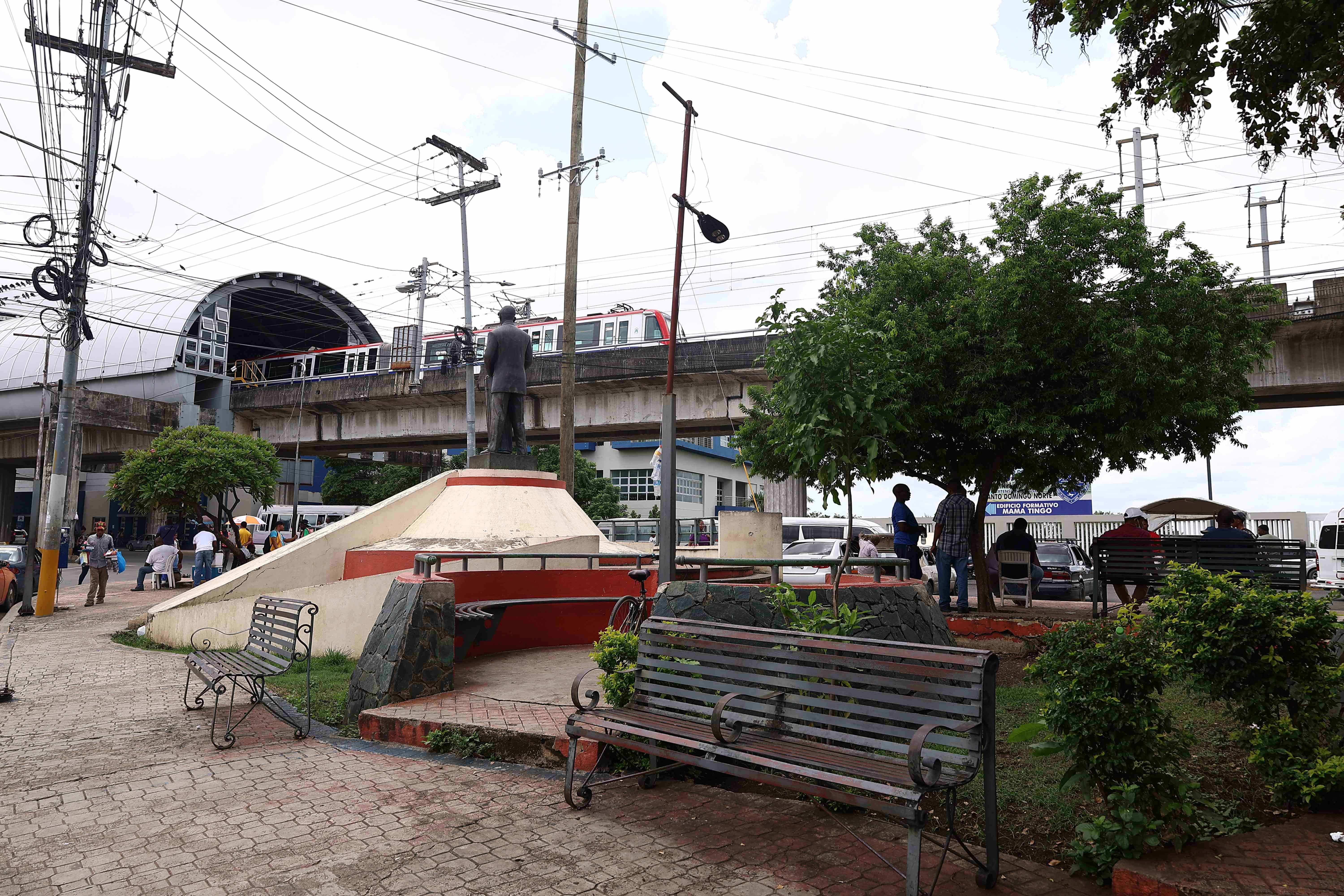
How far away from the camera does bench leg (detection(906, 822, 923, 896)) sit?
3.02 meters

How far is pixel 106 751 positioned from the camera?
5727 millimetres

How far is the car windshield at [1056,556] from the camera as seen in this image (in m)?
18.8

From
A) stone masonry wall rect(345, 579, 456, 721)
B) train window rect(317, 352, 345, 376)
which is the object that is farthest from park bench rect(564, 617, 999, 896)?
train window rect(317, 352, 345, 376)

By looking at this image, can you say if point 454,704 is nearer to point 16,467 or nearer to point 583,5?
point 583,5

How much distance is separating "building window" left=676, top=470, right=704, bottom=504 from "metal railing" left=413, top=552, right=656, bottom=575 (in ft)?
143

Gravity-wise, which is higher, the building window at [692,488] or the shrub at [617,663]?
the building window at [692,488]

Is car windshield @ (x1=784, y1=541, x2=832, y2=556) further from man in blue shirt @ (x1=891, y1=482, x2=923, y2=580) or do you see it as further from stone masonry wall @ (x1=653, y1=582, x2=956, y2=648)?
stone masonry wall @ (x1=653, y1=582, x2=956, y2=648)

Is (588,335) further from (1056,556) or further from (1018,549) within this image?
(1018,549)

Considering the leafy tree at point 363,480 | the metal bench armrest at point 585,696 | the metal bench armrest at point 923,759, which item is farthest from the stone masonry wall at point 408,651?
the leafy tree at point 363,480

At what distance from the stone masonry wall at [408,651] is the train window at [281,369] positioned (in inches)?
1428

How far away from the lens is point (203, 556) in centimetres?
2150

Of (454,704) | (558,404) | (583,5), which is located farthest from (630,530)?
(454,704)

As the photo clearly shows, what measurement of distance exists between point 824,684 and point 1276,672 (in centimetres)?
202

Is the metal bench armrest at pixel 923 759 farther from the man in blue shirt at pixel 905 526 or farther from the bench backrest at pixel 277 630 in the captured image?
the man in blue shirt at pixel 905 526
